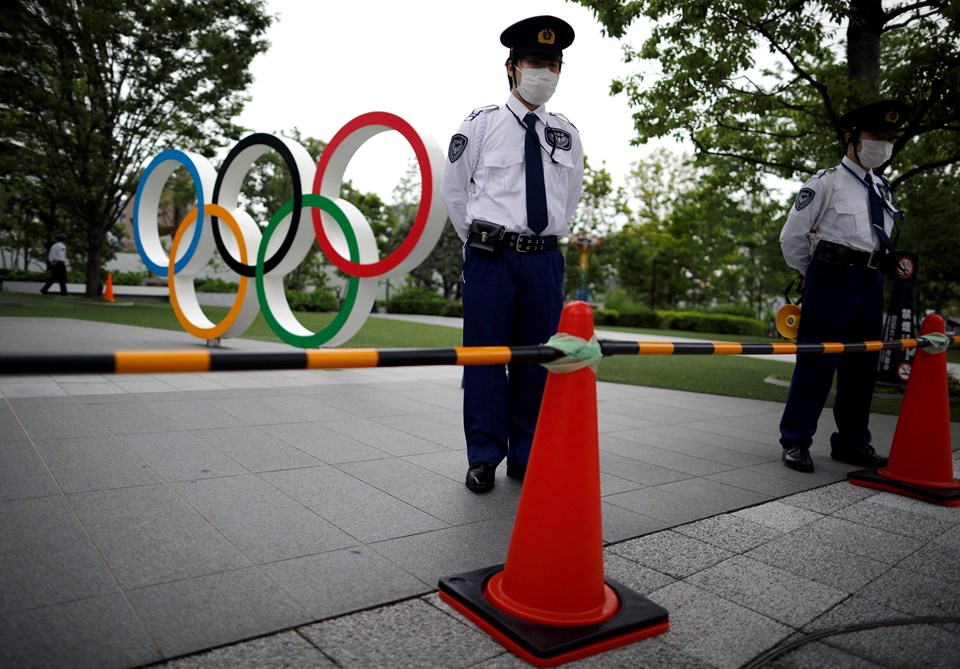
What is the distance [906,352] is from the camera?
26.0 ft

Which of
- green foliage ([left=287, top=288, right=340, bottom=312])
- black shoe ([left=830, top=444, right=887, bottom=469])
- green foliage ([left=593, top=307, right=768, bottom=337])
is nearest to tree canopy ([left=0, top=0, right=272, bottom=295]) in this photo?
green foliage ([left=287, top=288, right=340, bottom=312])

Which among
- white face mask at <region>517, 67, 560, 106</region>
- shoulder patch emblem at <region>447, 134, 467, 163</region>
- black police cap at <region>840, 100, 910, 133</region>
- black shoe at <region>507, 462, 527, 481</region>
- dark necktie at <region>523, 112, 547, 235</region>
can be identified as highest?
black police cap at <region>840, 100, 910, 133</region>

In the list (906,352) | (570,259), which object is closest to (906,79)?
(906,352)

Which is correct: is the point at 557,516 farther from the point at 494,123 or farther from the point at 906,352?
the point at 906,352

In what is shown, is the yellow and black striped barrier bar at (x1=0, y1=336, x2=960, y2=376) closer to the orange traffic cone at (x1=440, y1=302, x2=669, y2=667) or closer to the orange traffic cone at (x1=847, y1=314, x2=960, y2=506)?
the orange traffic cone at (x1=440, y1=302, x2=669, y2=667)

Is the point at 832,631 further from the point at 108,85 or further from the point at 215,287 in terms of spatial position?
the point at 215,287

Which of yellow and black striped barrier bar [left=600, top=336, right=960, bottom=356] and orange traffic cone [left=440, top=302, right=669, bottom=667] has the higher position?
yellow and black striped barrier bar [left=600, top=336, right=960, bottom=356]

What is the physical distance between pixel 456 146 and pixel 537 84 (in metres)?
0.52

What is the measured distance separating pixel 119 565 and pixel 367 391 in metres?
4.33

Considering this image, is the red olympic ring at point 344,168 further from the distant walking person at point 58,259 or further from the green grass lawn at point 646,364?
the distant walking person at point 58,259

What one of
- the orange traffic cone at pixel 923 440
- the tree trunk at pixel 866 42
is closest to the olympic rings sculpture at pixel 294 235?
the orange traffic cone at pixel 923 440

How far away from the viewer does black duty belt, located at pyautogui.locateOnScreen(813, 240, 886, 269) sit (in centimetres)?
422

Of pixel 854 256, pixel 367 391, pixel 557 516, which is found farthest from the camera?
pixel 367 391

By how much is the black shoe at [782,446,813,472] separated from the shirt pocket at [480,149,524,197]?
2434 mm
